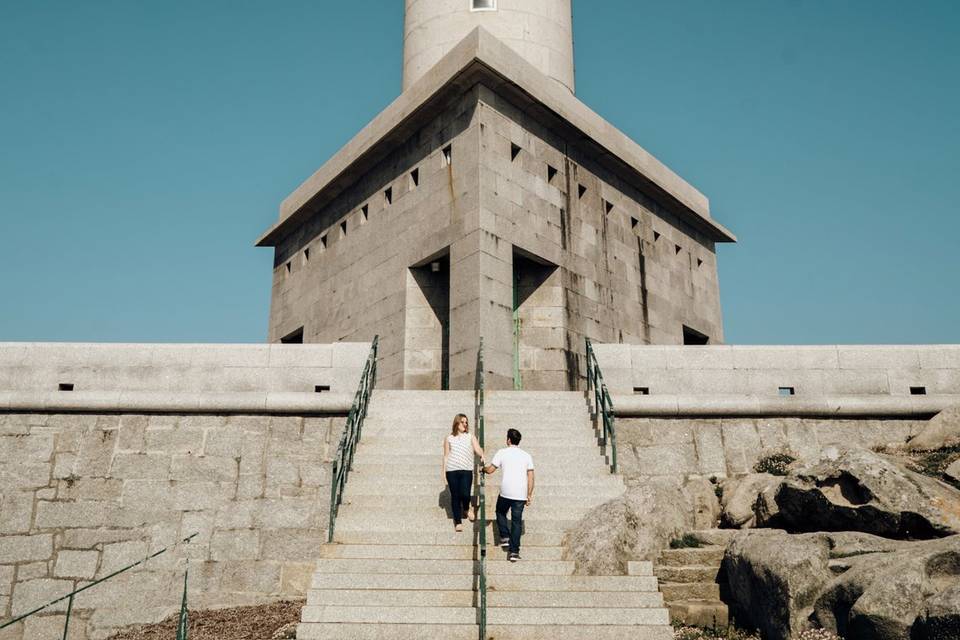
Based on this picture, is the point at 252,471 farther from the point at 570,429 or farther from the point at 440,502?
the point at 570,429

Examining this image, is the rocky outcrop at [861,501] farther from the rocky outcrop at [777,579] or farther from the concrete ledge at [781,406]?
the concrete ledge at [781,406]

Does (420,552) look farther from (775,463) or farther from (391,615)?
(775,463)

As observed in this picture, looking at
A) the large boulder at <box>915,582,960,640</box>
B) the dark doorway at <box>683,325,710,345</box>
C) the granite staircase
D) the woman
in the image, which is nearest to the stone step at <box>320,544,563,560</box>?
the granite staircase

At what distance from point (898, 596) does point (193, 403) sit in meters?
8.90

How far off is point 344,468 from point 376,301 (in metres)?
7.52

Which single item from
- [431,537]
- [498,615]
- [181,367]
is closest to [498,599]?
[498,615]

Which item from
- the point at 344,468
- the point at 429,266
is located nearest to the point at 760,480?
the point at 344,468

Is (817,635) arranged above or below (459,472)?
below

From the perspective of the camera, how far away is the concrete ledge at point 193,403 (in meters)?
11.2

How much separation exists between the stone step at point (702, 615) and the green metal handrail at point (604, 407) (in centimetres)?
223

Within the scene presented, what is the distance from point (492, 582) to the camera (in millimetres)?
7625

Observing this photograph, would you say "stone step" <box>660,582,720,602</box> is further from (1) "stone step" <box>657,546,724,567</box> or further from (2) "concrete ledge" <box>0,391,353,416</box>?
(2) "concrete ledge" <box>0,391,353,416</box>

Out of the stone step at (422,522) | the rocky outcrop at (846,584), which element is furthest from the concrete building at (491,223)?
the rocky outcrop at (846,584)

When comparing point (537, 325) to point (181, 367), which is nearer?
point (181, 367)
